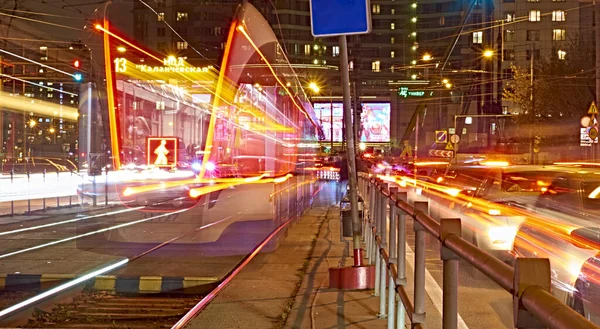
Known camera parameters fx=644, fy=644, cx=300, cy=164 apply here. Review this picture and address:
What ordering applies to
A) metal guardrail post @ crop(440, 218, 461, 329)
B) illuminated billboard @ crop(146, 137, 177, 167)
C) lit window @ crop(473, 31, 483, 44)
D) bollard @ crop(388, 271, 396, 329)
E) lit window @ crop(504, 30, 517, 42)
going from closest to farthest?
1. metal guardrail post @ crop(440, 218, 461, 329)
2. bollard @ crop(388, 271, 396, 329)
3. illuminated billboard @ crop(146, 137, 177, 167)
4. lit window @ crop(504, 30, 517, 42)
5. lit window @ crop(473, 31, 483, 44)

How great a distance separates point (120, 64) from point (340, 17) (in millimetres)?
4543

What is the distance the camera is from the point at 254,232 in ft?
51.9

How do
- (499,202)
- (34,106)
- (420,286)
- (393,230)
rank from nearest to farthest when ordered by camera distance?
(420,286) < (393,230) < (499,202) < (34,106)

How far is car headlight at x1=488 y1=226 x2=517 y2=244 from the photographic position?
31.8 feet

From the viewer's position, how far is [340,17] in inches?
317

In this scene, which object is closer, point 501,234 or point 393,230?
point 393,230

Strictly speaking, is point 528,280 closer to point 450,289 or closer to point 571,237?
point 450,289

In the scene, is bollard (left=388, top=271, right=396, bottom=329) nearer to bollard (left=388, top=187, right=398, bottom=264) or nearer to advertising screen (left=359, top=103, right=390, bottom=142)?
bollard (left=388, top=187, right=398, bottom=264)

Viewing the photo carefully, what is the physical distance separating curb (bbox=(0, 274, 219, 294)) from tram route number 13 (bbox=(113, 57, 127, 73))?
352cm

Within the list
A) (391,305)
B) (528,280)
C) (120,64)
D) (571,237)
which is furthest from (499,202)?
(528,280)

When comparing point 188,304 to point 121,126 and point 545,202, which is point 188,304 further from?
point 545,202

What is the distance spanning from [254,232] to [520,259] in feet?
46.7

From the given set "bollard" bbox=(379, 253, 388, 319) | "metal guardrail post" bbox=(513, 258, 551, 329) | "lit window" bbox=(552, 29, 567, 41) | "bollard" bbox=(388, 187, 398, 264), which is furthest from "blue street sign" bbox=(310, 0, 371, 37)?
"lit window" bbox=(552, 29, 567, 41)

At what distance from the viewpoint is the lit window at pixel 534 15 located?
73.1 m
